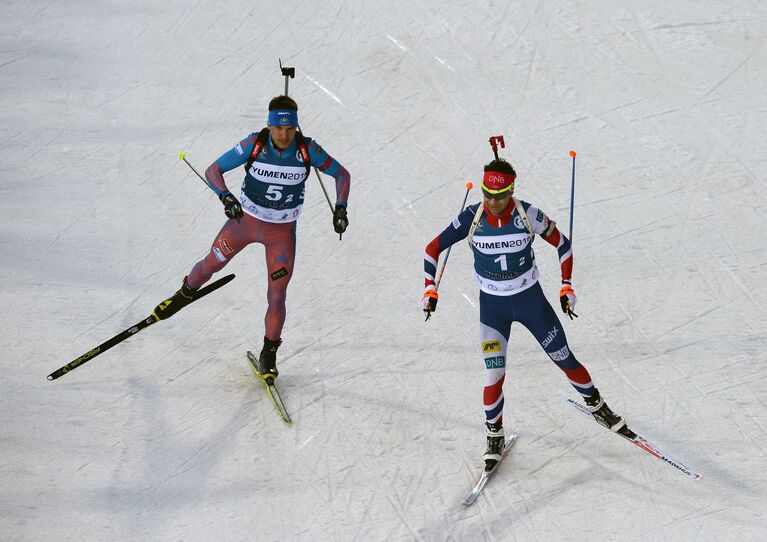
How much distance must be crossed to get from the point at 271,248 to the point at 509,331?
1.89 m

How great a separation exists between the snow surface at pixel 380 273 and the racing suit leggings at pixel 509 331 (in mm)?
548

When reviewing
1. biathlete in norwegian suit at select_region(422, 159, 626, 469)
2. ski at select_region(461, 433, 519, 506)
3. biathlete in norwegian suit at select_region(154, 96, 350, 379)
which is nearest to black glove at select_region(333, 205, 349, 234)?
biathlete in norwegian suit at select_region(154, 96, 350, 379)

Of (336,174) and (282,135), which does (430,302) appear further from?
(282,135)

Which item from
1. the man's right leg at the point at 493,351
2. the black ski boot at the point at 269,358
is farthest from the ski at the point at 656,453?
the black ski boot at the point at 269,358

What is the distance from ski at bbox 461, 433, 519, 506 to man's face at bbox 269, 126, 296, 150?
2.53 meters

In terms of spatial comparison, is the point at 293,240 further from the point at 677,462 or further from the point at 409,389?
the point at 677,462

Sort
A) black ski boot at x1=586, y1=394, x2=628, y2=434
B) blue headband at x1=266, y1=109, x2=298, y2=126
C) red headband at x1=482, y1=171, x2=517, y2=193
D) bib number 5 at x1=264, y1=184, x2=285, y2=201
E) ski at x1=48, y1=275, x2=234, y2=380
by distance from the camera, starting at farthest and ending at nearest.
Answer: ski at x1=48, y1=275, x2=234, y2=380, bib number 5 at x1=264, y1=184, x2=285, y2=201, blue headband at x1=266, y1=109, x2=298, y2=126, black ski boot at x1=586, y1=394, x2=628, y2=434, red headband at x1=482, y1=171, x2=517, y2=193

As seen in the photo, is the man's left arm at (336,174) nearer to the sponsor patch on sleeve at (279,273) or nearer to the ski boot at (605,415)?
the sponsor patch on sleeve at (279,273)

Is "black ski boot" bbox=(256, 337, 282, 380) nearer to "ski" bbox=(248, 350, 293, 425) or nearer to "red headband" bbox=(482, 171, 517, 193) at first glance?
"ski" bbox=(248, 350, 293, 425)

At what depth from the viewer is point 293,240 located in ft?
26.2

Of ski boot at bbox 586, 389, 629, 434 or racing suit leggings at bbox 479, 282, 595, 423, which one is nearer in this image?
racing suit leggings at bbox 479, 282, 595, 423

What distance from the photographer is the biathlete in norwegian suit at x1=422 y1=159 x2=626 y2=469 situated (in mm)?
6805

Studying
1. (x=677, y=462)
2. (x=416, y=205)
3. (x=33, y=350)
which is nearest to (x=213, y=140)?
(x=416, y=205)

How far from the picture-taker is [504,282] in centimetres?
693
